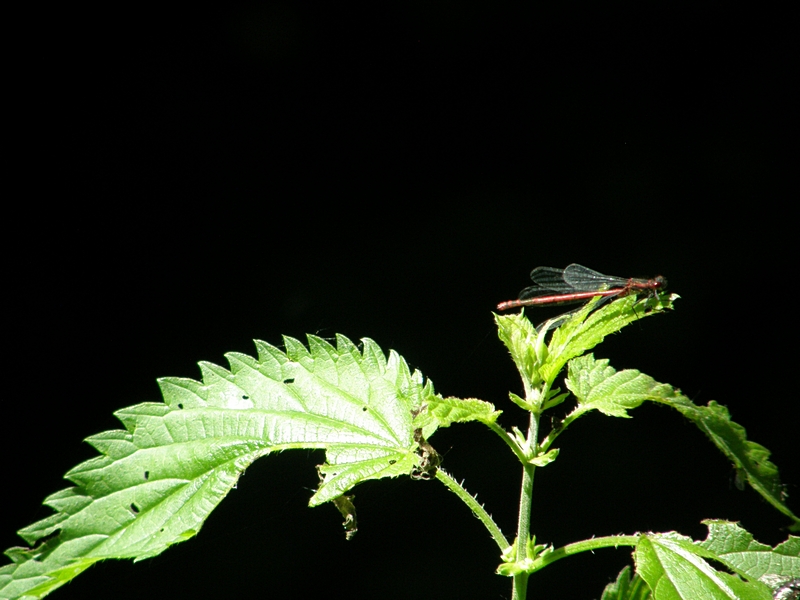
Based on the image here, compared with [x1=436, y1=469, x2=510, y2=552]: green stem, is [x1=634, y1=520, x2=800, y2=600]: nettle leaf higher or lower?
lower

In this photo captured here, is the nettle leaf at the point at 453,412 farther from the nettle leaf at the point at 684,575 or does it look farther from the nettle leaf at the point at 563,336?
the nettle leaf at the point at 684,575

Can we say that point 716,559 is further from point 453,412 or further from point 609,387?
point 453,412

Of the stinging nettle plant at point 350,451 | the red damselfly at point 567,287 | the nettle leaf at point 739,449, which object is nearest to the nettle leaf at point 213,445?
the stinging nettle plant at point 350,451

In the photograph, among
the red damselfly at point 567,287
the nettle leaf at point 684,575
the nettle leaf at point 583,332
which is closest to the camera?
the nettle leaf at point 684,575

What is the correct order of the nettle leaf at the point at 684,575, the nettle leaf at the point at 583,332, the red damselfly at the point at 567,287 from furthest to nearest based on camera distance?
the red damselfly at the point at 567,287 → the nettle leaf at the point at 583,332 → the nettle leaf at the point at 684,575

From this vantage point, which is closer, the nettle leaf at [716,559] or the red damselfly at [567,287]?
the nettle leaf at [716,559]

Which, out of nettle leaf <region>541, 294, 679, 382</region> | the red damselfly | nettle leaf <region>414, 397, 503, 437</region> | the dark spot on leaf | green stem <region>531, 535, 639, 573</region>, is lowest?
green stem <region>531, 535, 639, 573</region>

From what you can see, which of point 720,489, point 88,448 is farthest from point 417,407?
point 720,489

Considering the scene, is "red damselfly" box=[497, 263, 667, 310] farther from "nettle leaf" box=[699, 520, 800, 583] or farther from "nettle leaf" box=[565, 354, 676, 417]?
"nettle leaf" box=[699, 520, 800, 583]

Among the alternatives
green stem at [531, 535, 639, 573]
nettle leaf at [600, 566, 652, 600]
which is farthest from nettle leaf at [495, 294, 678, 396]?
nettle leaf at [600, 566, 652, 600]
